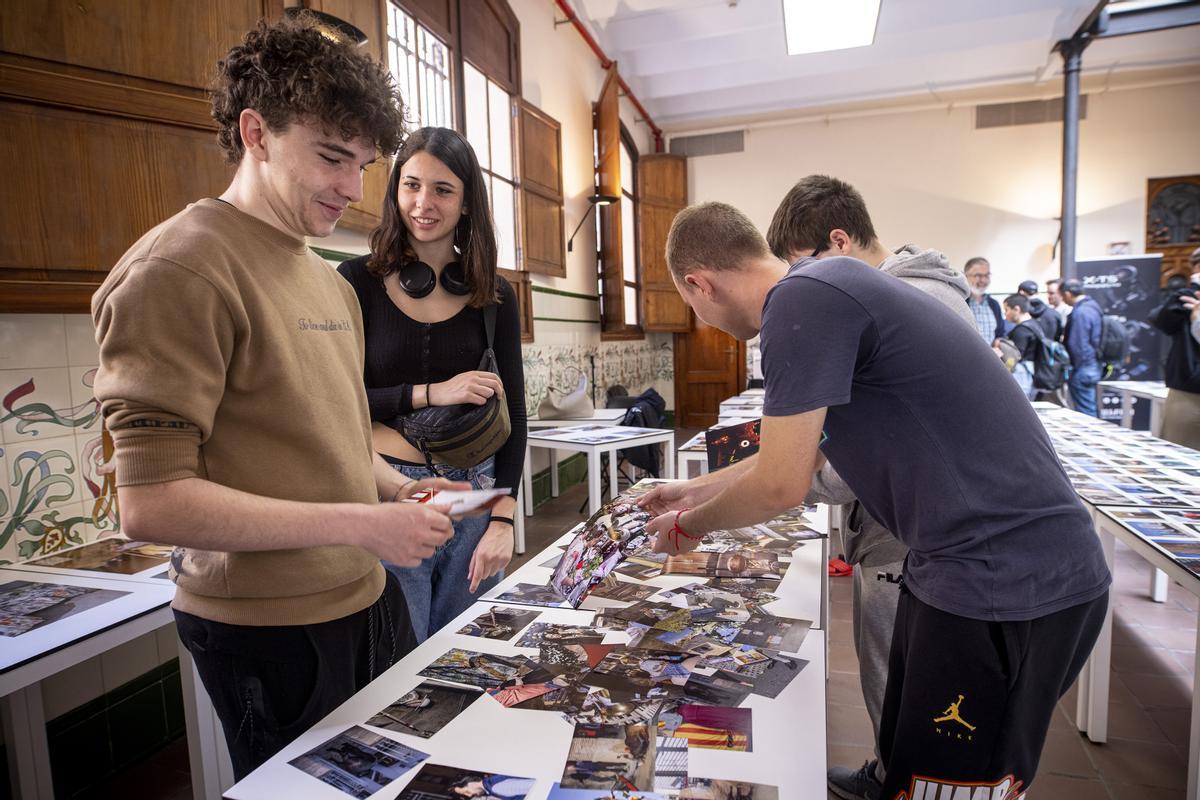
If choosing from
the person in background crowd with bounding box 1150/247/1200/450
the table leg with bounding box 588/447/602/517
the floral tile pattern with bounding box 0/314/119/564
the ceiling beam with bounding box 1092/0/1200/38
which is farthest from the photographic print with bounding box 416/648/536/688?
the ceiling beam with bounding box 1092/0/1200/38

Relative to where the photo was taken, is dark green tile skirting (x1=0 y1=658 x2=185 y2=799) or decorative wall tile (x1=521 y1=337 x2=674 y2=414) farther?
decorative wall tile (x1=521 y1=337 x2=674 y2=414)

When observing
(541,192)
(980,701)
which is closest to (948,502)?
(980,701)

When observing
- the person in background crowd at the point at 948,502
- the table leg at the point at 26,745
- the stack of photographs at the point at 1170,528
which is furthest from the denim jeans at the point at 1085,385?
the table leg at the point at 26,745

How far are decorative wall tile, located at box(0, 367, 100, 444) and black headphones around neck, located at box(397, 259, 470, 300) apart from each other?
4.06 ft

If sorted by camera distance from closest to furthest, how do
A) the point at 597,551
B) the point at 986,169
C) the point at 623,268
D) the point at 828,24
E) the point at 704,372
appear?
the point at 597,551
the point at 828,24
the point at 623,268
the point at 986,169
the point at 704,372

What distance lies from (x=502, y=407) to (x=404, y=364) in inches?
10.4

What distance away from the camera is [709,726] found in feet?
3.56

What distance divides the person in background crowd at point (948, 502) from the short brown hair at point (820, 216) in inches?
33.3

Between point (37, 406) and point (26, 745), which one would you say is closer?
point (26, 745)

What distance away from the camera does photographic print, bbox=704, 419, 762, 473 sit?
2072 mm

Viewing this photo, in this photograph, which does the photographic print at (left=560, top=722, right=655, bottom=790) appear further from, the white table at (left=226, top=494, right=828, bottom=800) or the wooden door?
the wooden door

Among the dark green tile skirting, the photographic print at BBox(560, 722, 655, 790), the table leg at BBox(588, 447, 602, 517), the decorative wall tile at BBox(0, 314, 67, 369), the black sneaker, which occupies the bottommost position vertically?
the black sneaker

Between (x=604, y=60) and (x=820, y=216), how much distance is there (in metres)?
6.33

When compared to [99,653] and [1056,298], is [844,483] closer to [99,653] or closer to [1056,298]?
[99,653]
